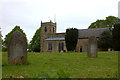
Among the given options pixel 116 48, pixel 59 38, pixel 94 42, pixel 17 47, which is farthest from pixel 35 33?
pixel 17 47

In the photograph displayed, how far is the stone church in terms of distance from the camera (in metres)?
44.9

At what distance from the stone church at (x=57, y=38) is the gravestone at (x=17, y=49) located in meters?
35.7

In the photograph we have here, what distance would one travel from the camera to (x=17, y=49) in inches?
359

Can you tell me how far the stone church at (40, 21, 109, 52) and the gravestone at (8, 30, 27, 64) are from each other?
3571 centimetres

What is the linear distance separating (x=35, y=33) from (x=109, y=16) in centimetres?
2963

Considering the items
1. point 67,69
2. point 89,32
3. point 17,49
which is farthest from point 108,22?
point 67,69

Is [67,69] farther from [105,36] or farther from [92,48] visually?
[105,36]

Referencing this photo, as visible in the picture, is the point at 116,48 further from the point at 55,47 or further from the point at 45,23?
the point at 45,23

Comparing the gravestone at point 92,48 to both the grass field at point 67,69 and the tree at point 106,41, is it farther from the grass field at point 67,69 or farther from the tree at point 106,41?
the tree at point 106,41

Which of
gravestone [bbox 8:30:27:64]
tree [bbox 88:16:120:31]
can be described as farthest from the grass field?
tree [bbox 88:16:120:31]

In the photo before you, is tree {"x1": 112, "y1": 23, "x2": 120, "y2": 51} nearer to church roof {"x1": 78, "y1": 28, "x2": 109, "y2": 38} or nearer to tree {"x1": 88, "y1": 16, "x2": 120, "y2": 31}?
church roof {"x1": 78, "y1": 28, "x2": 109, "y2": 38}

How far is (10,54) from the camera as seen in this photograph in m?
9.02

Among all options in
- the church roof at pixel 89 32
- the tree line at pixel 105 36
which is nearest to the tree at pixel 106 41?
the tree line at pixel 105 36

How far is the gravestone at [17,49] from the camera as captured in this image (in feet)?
29.7
